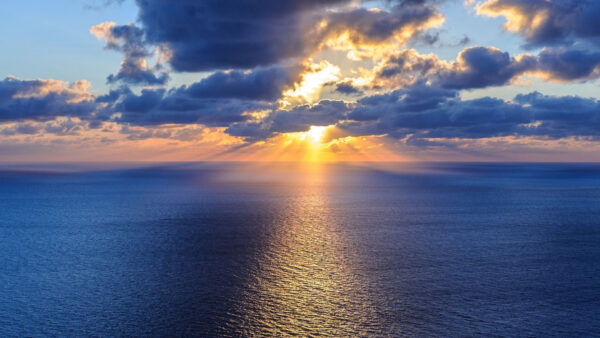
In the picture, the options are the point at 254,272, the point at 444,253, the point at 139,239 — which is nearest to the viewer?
the point at 254,272

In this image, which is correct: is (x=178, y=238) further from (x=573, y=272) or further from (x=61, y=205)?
(x=61, y=205)

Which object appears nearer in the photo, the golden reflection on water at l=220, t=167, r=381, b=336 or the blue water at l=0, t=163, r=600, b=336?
the golden reflection on water at l=220, t=167, r=381, b=336

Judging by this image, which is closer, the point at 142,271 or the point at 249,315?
the point at 249,315

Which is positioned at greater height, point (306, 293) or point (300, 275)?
point (300, 275)

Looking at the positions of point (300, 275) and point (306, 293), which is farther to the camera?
point (300, 275)

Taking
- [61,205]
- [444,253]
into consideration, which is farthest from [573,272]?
[61,205]

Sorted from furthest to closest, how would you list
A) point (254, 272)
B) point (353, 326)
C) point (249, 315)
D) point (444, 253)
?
1. point (444, 253)
2. point (254, 272)
3. point (249, 315)
4. point (353, 326)

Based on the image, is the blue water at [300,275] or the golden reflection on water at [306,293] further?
the blue water at [300,275]
